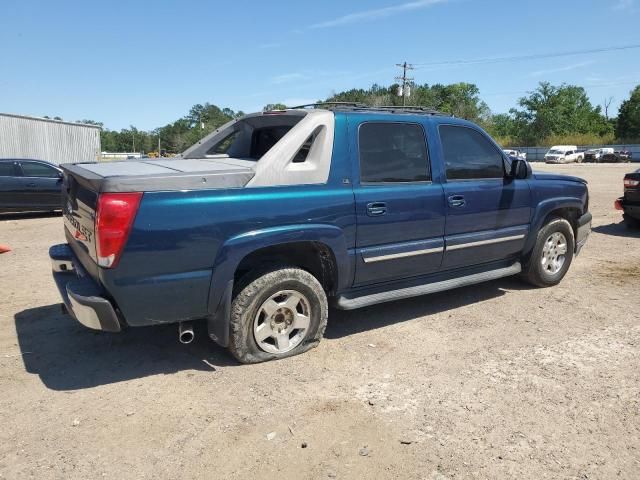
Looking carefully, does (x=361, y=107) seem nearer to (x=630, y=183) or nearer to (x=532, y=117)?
(x=630, y=183)

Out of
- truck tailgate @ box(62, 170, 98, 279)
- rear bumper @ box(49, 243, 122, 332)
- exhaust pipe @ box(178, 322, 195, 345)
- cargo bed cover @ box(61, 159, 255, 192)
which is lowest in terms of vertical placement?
exhaust pipe @ box(178, 322, 195, 345)

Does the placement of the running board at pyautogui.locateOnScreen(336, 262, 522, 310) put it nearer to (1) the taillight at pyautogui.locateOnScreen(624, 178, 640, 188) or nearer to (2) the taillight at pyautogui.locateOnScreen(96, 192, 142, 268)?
(2) the taillight at pyautogui.locateOnScreen(96, 192, 142, 268)

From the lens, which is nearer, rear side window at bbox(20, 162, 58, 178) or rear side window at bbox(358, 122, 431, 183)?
rear side window at bbox(358, 122, 431, 183)

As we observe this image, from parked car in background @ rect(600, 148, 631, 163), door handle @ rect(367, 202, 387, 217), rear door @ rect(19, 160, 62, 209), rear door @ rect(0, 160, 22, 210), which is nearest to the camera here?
door handle @ rect(367, 202, 387, 217)

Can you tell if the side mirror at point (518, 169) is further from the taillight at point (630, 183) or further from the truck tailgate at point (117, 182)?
the taillight at point (630, 183)

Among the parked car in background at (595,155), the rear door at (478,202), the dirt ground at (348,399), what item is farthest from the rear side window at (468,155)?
the parked car in background at (595,155)

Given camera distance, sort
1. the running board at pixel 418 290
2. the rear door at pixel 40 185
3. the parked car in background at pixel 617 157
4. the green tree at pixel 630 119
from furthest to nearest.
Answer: the green tree at pixel 630 119 < the parked car in background at pixel 617 157 < the rear door at pixel 40 185 < the running board at pixel 418 290

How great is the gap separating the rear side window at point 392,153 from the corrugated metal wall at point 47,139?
75.9ft

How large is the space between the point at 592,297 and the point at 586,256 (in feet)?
7.65

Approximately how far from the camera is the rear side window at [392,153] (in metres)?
4.21

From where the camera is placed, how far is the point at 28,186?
40.1 feet

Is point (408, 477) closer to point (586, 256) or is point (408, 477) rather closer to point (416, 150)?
point (416, 150)

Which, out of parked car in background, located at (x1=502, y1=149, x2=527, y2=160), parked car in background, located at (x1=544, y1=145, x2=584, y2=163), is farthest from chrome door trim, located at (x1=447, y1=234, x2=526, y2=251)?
parked car in background, located at (x1=544, y1=145, x2=584, y2=163)

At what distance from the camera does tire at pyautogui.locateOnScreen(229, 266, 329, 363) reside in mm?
3645
